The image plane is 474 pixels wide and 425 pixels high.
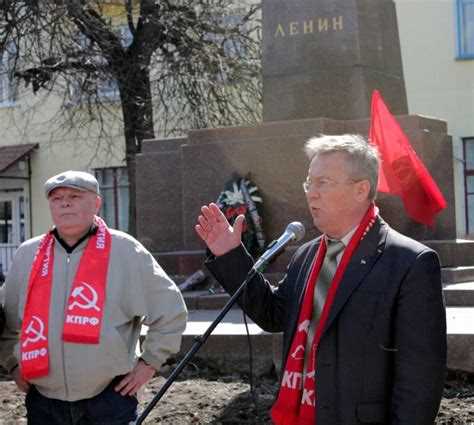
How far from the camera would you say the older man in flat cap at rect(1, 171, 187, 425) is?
3691 mm

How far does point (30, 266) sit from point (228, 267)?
0.88m

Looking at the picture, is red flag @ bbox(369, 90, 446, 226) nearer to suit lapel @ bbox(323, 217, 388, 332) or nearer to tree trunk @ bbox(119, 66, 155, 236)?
suit lapel @ bbox(323, 217, 388, 332)

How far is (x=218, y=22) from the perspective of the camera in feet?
51.0

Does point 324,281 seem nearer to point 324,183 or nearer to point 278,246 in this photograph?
point 278,246

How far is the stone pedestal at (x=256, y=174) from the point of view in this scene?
8.55m

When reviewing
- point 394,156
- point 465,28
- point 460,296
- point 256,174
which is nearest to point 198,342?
point 394,156

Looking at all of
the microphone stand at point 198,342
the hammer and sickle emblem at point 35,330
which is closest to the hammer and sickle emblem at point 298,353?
the microphone stand at point 198,342

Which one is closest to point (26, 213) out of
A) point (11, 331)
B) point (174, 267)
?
point (174, 267)

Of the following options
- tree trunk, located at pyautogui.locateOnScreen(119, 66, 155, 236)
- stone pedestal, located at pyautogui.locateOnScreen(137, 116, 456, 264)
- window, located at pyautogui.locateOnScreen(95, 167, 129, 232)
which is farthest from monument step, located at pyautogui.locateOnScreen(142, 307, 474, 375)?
window, located at pyautogui.locateOnScreen(95, 167, 129, 232)

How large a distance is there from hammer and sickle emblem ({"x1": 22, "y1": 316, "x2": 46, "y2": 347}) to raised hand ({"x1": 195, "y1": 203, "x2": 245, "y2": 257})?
0.75 metres

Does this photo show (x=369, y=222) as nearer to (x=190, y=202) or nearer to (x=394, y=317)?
(x=394, y=317)

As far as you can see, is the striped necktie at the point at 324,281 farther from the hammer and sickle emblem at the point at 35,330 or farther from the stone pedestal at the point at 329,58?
the stone pedestal at the point at 329,58

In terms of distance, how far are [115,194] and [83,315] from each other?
67.2 feet

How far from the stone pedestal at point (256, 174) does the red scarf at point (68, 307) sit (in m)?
4.71
